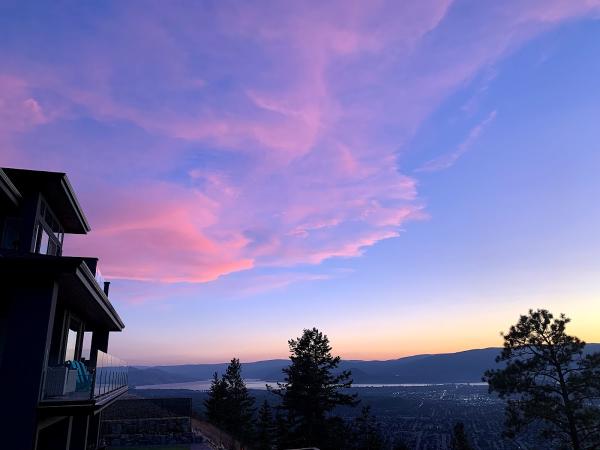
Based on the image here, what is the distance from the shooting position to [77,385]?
45.0 ft

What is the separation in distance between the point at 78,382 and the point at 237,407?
52.5 meters

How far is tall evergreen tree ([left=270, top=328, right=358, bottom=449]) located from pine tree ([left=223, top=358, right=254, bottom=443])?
20.0 metres

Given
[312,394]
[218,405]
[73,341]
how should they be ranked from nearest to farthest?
[73,341] → [312,394] → [218,405]

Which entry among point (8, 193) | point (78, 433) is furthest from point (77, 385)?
point (78, 433)

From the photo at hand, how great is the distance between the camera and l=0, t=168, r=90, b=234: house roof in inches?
531

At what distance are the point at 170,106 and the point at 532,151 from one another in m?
20.9

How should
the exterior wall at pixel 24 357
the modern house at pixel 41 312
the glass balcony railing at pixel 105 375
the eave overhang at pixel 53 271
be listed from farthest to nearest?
the glass balcony railing at pixel 105 375, the eave overhang at pixel 53 271, the modern house at pixel 41 312, the exterior wall at pixel 24 357

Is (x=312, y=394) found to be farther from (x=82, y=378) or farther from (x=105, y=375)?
(x=82, y=378)

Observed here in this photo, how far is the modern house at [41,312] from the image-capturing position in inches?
410

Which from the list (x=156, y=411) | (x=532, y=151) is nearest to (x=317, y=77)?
(x=532, y=151)

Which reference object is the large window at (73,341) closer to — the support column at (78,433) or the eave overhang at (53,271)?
the support column at (78,433)

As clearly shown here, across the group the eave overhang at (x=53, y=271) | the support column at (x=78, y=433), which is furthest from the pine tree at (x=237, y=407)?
the eave overhang at (x=53, y=271)

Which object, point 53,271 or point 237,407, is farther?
point 237,407

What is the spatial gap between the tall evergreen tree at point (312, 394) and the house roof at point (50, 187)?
2860 centimetres
